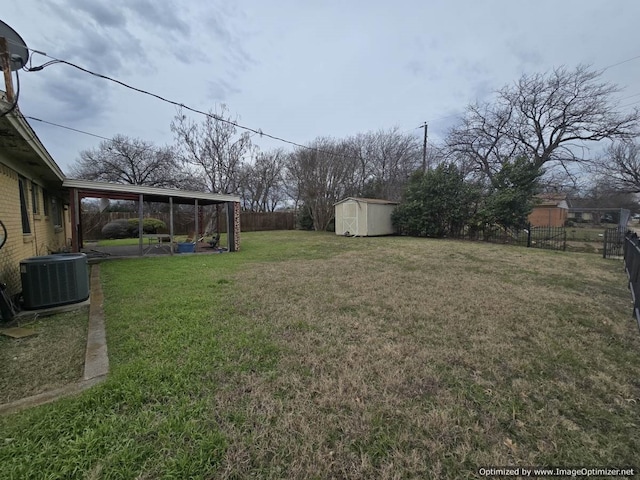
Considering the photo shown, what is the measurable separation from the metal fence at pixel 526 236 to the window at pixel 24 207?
16.6 m

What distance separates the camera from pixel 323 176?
20469mm

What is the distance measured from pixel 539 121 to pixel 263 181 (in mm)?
21255

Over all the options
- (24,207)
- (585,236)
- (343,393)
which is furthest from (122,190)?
(585,236)

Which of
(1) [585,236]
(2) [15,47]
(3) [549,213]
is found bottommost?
(1) [585,236]

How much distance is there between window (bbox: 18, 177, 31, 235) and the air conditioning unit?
2738mm

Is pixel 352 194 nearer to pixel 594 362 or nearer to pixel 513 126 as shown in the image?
pixel 513 126

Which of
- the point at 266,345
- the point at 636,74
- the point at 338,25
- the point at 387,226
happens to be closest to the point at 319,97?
the point at 338,25

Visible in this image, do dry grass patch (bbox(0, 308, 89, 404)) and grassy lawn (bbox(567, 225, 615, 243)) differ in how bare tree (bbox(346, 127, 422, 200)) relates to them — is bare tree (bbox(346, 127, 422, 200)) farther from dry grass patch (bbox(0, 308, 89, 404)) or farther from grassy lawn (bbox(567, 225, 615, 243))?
dry grass patch (bbox(0, 308, 89, 404))

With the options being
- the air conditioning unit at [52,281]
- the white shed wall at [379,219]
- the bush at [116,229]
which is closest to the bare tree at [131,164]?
the bush at [116,229]

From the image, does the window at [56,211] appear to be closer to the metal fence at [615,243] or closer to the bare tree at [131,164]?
the bare tree at [131,164]

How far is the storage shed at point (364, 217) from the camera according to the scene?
639 inches

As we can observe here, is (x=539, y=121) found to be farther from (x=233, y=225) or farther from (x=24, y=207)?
(x=24, y=207)

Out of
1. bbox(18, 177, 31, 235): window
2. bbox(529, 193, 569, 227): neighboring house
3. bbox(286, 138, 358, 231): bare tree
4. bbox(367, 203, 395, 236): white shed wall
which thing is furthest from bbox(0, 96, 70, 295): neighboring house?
bbox(529, 193, 569, 227): neighboring house

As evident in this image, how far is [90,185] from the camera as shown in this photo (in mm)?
7523
